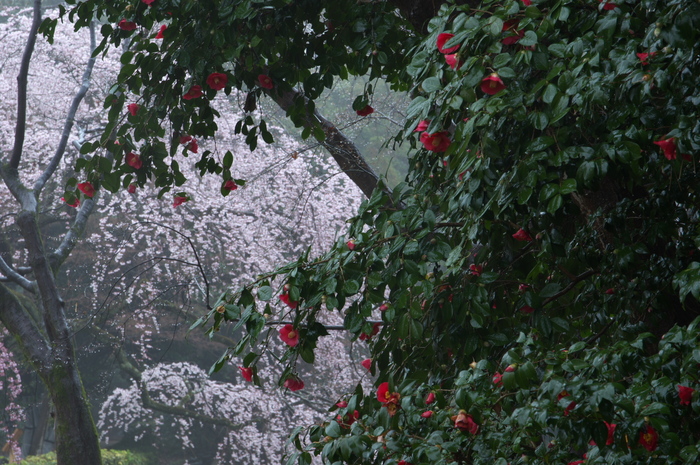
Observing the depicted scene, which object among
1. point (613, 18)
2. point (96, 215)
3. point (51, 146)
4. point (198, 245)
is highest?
point (51, 146)

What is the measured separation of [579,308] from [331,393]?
7419mm

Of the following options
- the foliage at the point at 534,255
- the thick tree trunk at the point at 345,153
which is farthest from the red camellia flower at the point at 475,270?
the thick tree trunk at the point at 345,153

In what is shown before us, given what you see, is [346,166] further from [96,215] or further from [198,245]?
[96,215]

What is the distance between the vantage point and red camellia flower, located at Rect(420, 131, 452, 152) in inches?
60.7

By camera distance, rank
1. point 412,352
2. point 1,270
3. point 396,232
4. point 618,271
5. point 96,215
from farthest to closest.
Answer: point 96,215 < point 1,270 < point 412,352 < point 396,232 < point 618,271

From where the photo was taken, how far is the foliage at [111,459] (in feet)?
25.8

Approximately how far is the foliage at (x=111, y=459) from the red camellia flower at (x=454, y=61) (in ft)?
26.2

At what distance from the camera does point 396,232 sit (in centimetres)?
164

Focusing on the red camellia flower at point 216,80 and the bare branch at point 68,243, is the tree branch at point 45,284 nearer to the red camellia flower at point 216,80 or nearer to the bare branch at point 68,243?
the bare branch at point 68,243

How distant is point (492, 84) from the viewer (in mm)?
1327

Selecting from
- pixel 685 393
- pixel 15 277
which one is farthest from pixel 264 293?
pixel 15 277

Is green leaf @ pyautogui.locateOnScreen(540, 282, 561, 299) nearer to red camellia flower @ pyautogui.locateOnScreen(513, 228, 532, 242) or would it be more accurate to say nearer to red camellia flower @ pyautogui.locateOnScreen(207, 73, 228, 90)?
red camellia flower @ pyautogui.locateOnScreen(513, 228, 532, 242)

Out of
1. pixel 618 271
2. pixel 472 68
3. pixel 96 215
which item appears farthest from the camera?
pixel 96 215

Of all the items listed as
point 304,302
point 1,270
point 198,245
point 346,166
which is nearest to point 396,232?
point 304,302
